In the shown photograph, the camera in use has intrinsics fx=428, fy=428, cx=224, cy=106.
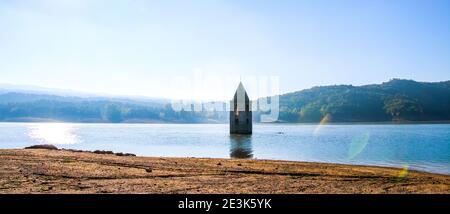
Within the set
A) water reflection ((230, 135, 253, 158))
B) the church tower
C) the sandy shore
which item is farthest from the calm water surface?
the church tower

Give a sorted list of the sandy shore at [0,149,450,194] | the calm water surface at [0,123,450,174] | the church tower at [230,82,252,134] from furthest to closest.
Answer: the church tower at [230,82,252,134], the calm water surface at [0,123,450,174], the sandy shore at [0,149,450,194]

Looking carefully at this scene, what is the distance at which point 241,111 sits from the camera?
5453 inches

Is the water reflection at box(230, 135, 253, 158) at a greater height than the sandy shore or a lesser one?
lesser

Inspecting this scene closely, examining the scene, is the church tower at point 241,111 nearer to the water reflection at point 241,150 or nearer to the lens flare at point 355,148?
the water reflection at point 241,150

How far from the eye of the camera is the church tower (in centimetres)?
13762

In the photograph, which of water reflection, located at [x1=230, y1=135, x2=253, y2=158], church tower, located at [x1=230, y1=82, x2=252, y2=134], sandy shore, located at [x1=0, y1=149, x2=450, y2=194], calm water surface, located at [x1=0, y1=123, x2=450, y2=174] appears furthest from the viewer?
church tower, located at [x1=230, y1=82, x2=252, y2=134]

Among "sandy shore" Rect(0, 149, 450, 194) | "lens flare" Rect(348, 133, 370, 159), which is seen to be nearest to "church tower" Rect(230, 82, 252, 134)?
"lens flare" Rect(348, 133, 370, 159)

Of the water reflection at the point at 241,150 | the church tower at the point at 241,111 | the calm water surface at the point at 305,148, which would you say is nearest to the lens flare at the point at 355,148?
the calm water surface at the point at 305,148

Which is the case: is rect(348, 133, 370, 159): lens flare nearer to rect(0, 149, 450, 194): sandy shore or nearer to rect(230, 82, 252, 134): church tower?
rect(0, 149, 450, 194): sandy shore

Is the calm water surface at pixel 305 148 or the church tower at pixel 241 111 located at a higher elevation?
the church tower at pixel 241 111

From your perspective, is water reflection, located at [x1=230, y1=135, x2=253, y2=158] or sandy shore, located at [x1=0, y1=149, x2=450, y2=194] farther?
water reflection, located at [x1=230, y1=135, x2=253, y2=158]

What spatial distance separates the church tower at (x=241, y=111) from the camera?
137625 millimetres
